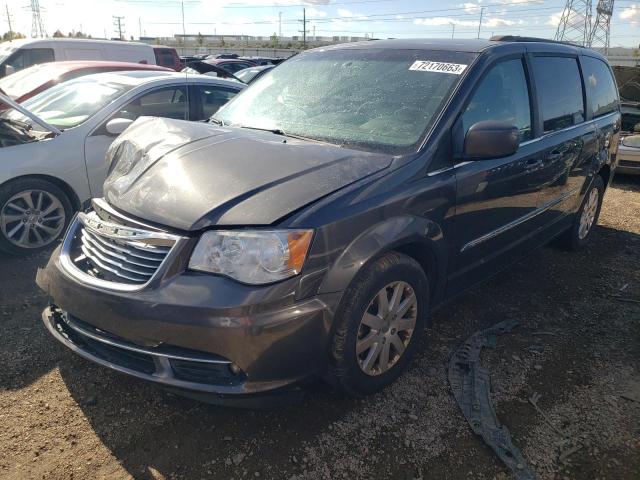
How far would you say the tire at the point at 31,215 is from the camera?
4.23 meters

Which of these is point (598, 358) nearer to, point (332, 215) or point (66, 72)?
point (332, 215)

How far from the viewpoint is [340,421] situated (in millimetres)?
2582

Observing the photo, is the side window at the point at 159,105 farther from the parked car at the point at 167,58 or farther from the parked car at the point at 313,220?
the parked car at the point at 167,58

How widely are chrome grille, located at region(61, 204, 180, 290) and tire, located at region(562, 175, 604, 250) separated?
3.99 metres

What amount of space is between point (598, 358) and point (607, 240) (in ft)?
9.02

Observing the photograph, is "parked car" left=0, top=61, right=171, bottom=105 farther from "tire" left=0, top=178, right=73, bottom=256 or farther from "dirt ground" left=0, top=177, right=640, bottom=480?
"dirt ground" left=0, top=177, right=640, bottom=480

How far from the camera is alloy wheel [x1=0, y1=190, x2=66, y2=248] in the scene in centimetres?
426

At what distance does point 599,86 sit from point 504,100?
2.05 meters

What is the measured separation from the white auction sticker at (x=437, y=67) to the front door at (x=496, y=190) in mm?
163

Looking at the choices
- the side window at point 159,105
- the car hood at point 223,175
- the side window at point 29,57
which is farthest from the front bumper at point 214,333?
the side window at point 29,57

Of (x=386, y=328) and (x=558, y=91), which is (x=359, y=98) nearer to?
(x=386, y=328)

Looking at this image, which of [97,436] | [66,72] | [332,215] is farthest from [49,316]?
[66,72]

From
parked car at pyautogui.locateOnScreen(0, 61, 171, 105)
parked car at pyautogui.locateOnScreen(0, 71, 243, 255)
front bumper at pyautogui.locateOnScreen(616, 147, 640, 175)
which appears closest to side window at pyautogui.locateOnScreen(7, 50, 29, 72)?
parked car at pyautogui.locateOnScreen(0, 61, 171, 105)

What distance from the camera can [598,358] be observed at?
10.7ft
